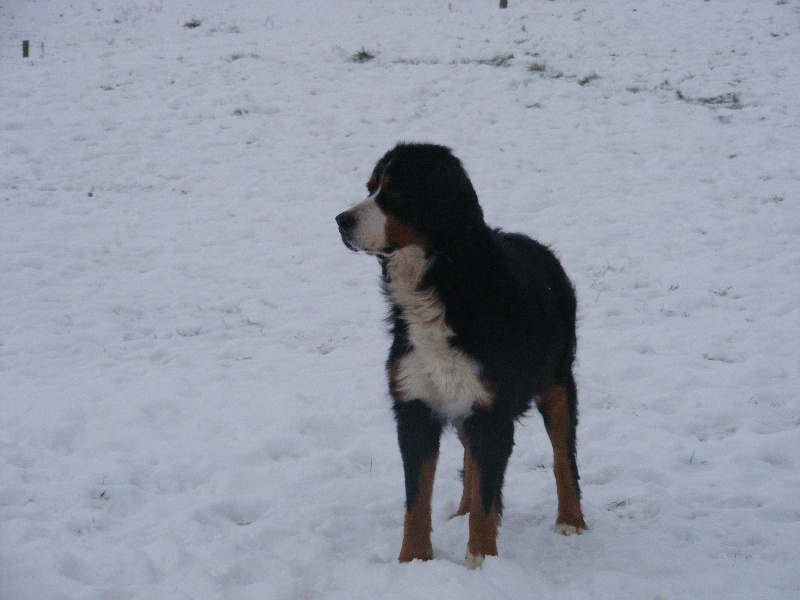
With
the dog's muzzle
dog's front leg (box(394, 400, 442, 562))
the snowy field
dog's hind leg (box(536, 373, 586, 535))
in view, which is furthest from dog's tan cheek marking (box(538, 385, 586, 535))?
the dog's muzzle

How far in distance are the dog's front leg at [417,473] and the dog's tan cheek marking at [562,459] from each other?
30.2 inches

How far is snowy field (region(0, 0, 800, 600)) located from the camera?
3277mm

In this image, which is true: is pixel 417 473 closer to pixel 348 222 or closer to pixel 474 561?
pixel 474 561

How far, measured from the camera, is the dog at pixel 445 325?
3.01m

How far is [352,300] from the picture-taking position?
23.0ft

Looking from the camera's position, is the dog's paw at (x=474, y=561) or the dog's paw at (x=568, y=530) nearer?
the dog's paw at (x=474, y=561)

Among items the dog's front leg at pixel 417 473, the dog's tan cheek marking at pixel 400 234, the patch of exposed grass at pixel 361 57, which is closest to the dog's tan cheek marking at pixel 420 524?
the dog's front leg at pixel 417 473

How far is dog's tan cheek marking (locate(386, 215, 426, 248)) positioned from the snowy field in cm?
137

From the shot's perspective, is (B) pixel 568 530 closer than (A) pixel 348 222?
No

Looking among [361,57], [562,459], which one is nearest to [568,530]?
[562,459]

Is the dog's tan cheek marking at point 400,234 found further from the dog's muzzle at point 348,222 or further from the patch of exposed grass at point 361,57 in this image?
the patch of exposed grass at point 361,57

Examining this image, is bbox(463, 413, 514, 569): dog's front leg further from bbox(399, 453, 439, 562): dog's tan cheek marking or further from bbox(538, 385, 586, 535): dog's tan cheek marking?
bbox(538, 385, 586, 535): dog's tan cheek marking

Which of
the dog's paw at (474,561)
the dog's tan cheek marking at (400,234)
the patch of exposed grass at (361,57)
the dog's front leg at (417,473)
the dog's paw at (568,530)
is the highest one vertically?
the patch of exposed grass at (361,57)

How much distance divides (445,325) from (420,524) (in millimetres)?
923
